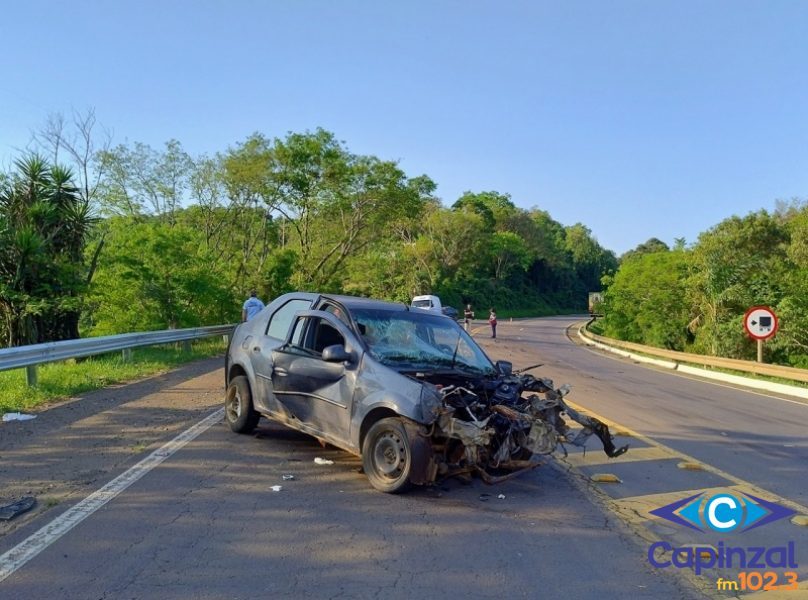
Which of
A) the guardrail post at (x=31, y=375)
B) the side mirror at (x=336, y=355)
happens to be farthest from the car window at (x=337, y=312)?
the guardrail post at (x=31, y=375)

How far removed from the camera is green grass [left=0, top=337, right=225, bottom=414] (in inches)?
403

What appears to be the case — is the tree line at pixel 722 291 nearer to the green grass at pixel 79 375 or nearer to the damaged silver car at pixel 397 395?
the green grass at pixel 79 375

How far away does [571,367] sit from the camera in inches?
832

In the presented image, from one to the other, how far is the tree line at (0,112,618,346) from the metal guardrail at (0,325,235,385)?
1.74 metres

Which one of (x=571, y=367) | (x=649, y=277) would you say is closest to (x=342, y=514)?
(x=571, y=367)

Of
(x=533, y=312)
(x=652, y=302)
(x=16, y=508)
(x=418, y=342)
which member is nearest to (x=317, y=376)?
(x=418, y=342)

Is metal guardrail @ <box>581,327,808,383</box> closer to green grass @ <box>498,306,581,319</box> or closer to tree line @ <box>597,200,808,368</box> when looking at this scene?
tree line @ <box>597,200,808,368</box>

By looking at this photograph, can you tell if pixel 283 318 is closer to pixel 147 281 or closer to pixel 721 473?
pixel 721 473

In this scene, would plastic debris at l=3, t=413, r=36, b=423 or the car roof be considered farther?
plastic debris at l=3, t=413, r=36, b=423

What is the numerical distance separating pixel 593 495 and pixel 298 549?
2.98 m

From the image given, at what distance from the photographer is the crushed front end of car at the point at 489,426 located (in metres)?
5.59

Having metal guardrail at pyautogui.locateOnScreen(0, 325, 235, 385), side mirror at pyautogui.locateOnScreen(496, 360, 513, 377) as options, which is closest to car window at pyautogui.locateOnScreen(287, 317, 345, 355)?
side mirror at pyautogui.locateOnScreen(496, 360, 513, 377)

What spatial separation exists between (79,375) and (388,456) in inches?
360

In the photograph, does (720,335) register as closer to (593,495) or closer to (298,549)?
(593,495)
